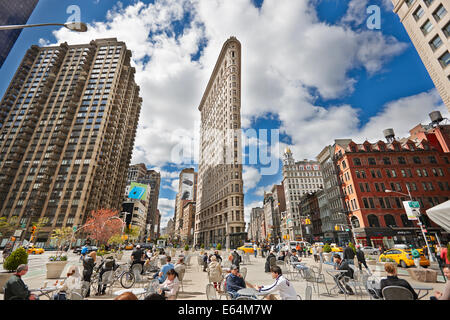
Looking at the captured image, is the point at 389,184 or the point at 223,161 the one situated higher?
the point at 223,161

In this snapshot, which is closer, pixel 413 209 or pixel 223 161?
pixel 413 209

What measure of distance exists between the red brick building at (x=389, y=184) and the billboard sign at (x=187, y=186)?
156334 millimetres

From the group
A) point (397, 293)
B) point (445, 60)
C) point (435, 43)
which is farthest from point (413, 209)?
point (435, 43)

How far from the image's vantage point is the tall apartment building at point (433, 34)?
2525 centimetres

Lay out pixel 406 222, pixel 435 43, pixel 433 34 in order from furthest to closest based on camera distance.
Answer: pixel 406 222, pixel 435 43, pixel 433 34

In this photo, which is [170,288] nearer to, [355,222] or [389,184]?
[355,222]

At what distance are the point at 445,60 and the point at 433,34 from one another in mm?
4156

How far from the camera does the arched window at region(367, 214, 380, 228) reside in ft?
131

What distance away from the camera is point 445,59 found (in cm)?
2567

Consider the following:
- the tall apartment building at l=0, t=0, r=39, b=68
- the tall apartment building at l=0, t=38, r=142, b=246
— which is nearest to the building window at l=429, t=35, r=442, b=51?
the tall apartment building at l=0, t=0, r=39, b=68

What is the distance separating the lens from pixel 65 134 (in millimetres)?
71062

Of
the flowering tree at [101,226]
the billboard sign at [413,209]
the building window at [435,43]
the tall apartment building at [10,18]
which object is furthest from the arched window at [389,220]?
the tall apartment building at [10,18]

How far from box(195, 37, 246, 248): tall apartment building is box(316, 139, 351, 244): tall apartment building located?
77.6 ft
